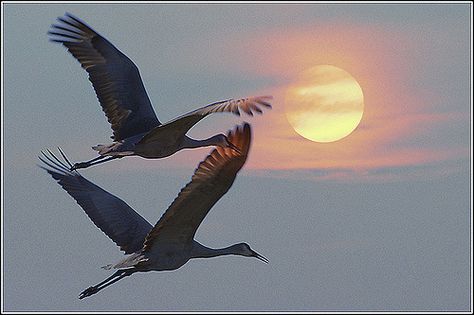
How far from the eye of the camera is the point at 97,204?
69.9 feet

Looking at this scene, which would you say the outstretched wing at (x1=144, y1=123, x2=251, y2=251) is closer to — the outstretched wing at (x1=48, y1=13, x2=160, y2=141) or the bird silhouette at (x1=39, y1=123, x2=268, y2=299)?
the bird silhouette at (x1=39, y1=123, x2=268, y2=299)

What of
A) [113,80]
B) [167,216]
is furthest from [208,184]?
[113,80]

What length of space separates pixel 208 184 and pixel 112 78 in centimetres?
445

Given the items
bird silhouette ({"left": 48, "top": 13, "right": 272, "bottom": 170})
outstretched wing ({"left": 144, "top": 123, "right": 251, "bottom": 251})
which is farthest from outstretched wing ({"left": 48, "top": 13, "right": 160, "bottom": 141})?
outstretched wing ({"left": 144, "top": 123, "right": 251, "bottom": 251})

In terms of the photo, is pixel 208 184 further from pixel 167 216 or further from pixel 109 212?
pixel 109 212

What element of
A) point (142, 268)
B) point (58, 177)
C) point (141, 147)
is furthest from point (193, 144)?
point (58, 177)

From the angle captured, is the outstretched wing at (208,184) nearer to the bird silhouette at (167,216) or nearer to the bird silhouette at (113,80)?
the bird silhouette at (167,216)

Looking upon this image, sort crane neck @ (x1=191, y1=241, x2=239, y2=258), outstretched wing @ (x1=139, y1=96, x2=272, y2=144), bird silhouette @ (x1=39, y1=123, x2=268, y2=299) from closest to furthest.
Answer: outstretched wing @ (x1=139, y1=96, x2=272, y2=144) → bird silhouette @ (x1=39, y1=123, x2=268, y2=299) → crane neck @ (x1=191, y1=241, x2=239, y2=258)

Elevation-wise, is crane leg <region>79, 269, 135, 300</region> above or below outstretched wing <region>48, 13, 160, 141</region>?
below

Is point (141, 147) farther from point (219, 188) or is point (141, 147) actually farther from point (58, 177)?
point (58, 177)

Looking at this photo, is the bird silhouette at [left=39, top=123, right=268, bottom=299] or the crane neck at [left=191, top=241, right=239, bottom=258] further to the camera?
the crane neck at [left=191, top=241, right=239, bottom=258]

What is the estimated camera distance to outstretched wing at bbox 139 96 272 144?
48.6ft

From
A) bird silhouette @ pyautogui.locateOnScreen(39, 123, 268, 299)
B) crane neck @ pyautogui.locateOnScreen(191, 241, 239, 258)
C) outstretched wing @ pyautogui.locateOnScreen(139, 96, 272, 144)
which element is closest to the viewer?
outstretched wing @ pyautogui.locateOnScreen(139, 96, 272, 144)

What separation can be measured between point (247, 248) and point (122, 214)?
2352mm
